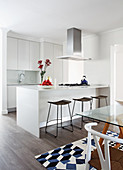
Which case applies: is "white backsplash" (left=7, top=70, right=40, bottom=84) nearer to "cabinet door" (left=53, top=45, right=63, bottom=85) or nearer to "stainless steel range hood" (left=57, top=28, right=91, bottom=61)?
"cabinet door" (left=53, top=45, right=63, bottom=85)

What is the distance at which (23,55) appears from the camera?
5.67 meters

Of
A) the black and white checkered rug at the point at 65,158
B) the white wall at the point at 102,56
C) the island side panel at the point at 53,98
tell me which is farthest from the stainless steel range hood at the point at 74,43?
the black and white checkered rug at the point at 65,158

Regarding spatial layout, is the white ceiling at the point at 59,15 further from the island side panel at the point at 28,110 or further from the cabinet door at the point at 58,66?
the island side panel at the point at 28,110

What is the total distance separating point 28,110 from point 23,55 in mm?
3072

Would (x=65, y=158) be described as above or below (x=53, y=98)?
below

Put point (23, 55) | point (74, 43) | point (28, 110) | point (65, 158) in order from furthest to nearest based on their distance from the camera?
point (23, 55)
point (74, 43)
point (28, 110)
point (65, 158)

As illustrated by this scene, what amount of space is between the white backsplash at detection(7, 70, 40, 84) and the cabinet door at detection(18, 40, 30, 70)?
0.46 m

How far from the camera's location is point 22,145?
8.21 feet

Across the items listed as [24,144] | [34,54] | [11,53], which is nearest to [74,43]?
[34,54]

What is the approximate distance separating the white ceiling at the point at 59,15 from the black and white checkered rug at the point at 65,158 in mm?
2877

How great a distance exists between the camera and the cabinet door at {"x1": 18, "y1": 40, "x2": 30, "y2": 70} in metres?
5.56

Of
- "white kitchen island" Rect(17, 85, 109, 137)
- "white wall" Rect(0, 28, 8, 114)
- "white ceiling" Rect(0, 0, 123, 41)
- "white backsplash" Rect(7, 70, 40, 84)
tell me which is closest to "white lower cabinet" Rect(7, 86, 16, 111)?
"white wall" Rect(0, 28, 8, 114)

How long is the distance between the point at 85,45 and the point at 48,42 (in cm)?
160

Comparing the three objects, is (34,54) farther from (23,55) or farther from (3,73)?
(3,73)
